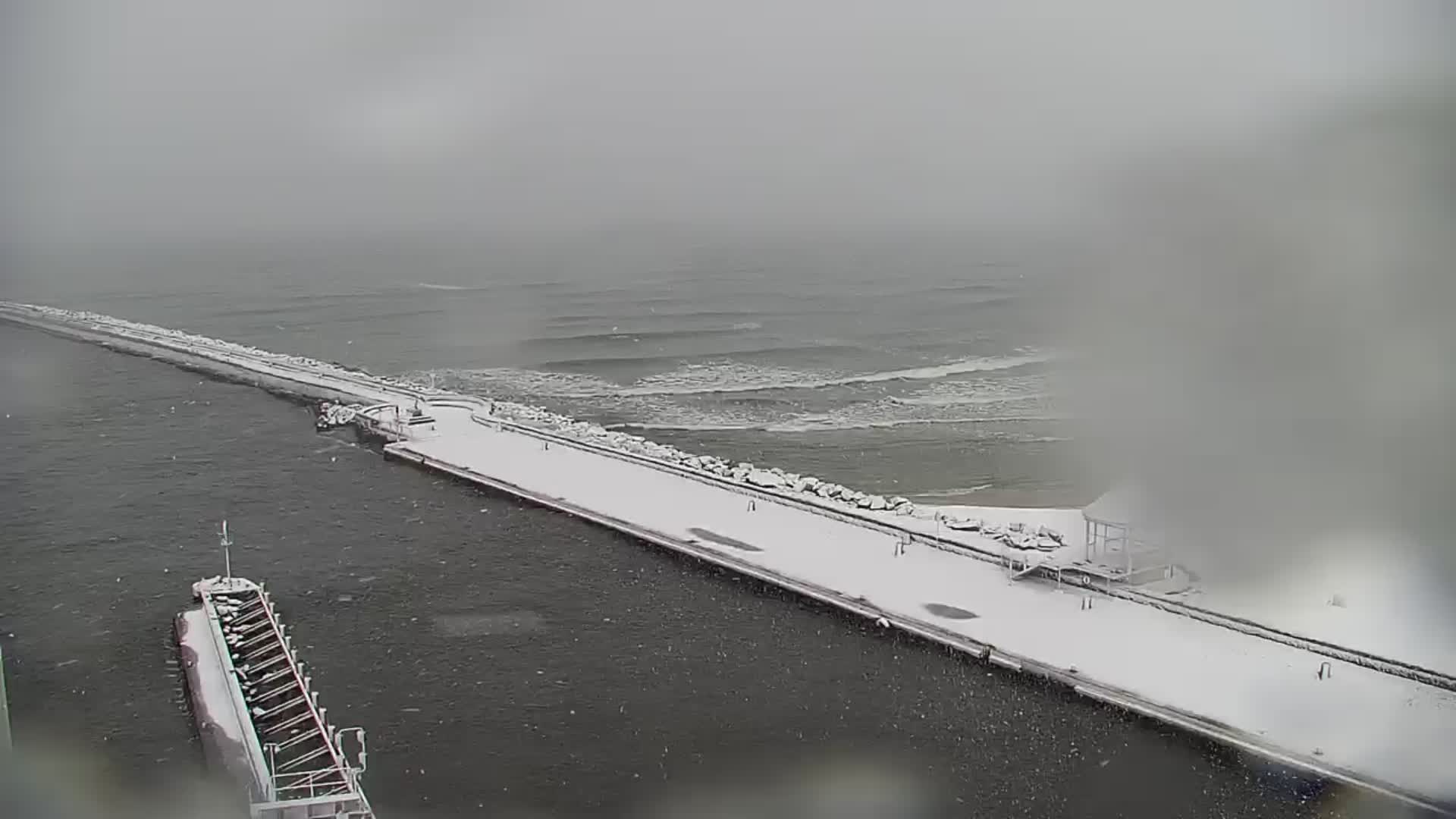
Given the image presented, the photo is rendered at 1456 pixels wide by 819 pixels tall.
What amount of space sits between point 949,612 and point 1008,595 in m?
1.37

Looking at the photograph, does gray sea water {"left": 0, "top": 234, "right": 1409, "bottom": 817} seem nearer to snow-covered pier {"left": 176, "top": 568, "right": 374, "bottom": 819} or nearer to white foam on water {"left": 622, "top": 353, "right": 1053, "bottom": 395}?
white foam on water {"left": 622, "top": 353, "right": 1053, "bottom": 395}

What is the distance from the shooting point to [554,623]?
19.6 meters

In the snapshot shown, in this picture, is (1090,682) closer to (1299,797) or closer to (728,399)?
(1299,797)

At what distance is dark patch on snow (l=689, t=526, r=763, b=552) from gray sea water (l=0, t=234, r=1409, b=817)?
1093 millimetres

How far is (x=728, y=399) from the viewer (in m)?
42.4

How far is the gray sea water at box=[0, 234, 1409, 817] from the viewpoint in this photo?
1445cm

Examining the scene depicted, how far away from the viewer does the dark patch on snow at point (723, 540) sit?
23234 millimetres

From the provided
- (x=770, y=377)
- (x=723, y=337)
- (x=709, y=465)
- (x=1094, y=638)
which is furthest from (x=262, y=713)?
(x=723, y=337)

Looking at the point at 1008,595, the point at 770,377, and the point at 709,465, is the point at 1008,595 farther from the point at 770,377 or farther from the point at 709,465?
the point at 770,377

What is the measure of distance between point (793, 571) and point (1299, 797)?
987 cm

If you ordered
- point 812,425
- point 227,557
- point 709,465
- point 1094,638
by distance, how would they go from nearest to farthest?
point 1094,638, point 227,557, point 709,465, point 812,425

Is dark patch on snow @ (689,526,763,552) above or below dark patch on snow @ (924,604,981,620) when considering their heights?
above

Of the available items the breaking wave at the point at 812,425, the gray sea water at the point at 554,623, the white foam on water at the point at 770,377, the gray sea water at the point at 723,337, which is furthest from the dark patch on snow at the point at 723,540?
the white foam on water at the point at 770,377

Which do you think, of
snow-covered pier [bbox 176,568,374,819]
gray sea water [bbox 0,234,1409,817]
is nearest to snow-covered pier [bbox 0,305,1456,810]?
gray sea water [bbox 0,234,1409,817]
